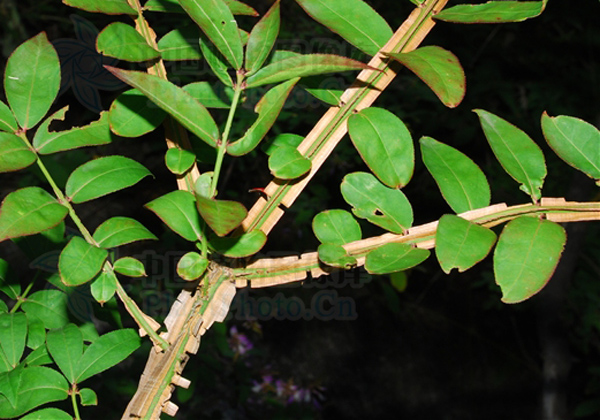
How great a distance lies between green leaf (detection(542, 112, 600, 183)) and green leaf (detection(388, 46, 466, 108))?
91 mm

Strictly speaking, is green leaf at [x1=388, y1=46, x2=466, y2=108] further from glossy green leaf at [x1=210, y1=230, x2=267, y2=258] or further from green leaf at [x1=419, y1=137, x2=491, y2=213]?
glossy green leaf at [x1=210, y1=230, x2=267, y2=258]

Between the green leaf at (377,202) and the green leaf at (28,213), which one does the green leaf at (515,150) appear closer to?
the green leaf at (377,202)

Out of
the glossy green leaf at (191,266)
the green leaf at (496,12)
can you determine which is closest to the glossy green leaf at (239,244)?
the glossy green leaf at (191,266)

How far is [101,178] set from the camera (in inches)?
21.3

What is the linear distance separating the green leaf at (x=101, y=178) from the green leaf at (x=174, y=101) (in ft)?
0.37

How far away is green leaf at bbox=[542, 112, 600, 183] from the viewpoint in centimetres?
49

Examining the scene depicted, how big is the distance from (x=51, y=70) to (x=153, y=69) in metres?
0.09

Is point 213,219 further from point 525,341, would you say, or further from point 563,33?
point 563,33

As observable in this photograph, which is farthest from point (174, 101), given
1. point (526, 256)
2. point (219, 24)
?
point (526, 256)

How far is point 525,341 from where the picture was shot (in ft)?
8.41

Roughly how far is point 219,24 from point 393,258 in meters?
0.22

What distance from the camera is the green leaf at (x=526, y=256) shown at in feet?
1.41

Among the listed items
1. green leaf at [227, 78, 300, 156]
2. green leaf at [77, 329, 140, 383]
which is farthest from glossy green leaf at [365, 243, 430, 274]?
green leaf at [77, 329, 140, 383]

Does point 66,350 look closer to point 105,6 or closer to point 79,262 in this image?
point 79,262
